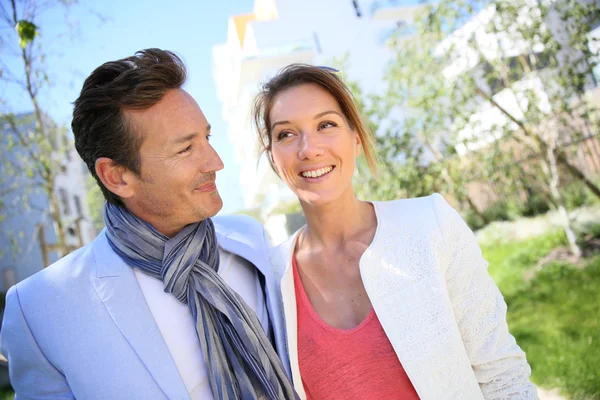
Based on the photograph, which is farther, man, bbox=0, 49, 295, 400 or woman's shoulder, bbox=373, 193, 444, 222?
woman's shoulder, bbox=373, 193, 444, 222

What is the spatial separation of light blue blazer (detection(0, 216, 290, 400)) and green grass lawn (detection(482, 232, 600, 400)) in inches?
140

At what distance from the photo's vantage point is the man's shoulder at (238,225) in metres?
3.12

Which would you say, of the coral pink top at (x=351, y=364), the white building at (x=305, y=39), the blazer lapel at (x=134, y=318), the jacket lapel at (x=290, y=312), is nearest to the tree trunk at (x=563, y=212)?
the jacket lapel at (x=290, y=312)

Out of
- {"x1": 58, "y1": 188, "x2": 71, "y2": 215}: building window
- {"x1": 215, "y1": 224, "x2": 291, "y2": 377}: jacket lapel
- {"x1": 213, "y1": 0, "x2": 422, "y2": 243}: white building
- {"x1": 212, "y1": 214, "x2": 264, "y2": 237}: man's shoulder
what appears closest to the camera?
{"x1": 215, "y1": 224, "x2": 291, "y2": 377}: jacket lapel

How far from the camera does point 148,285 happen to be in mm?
2594

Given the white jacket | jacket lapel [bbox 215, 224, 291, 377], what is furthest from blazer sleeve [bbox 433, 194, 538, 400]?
jacket lapel [bbox 215, 224, 291, 377]

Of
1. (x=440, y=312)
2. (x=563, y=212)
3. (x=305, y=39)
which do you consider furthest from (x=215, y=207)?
(x=305, y=39)

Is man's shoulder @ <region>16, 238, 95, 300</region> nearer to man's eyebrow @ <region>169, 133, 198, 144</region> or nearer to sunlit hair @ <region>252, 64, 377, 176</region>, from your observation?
man's eyebrow @ <region>169, 133, 198, 144</region>

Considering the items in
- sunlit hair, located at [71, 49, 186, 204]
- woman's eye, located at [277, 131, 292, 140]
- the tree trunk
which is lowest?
the tree trunk

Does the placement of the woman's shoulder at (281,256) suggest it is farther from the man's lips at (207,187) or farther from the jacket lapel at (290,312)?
the man's lips at (207,187)

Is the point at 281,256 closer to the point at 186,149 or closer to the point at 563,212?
the point at 186,149

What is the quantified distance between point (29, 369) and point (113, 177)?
95 cm

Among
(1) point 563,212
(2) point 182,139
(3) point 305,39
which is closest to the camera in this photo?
(2) point 182,139

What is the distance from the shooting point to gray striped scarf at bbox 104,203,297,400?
2.46 metres
